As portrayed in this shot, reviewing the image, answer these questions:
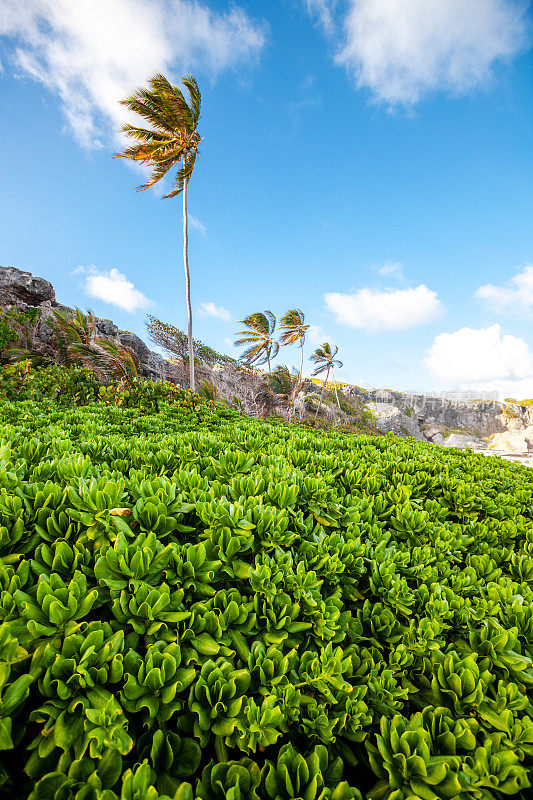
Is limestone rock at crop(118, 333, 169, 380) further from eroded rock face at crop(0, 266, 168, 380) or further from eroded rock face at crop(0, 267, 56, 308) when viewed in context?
eroded rock face at crop(0, 267, 56, 308)

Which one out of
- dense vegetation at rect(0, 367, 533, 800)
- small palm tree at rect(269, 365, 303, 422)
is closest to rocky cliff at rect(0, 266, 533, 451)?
small palm tree at rect(269, 365, 303, 422)

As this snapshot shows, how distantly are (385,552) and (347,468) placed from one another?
99 cm

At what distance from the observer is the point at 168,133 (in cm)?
1308

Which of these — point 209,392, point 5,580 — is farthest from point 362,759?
point 209,392

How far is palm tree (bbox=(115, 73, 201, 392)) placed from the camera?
39.4 ft

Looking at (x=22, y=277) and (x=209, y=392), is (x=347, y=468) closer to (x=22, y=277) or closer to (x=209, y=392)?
(x=209, y=392)

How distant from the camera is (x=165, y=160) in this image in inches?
537

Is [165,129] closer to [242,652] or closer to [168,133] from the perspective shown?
[168,133]

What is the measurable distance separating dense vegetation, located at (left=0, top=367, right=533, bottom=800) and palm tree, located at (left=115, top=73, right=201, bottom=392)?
11.0m

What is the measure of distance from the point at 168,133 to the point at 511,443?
4050cm

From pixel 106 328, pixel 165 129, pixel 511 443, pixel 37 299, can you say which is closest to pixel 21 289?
pixel 37 299

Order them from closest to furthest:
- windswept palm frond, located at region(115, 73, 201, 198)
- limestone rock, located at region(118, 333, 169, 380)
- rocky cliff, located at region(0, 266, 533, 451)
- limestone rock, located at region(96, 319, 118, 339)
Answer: windswept palm frond, located at region(115, 73, 201, 198) < rocky cliff, located at region(0, 266, 533, 451) < limestone rock, located at region(96, 319, 118, 339) < limestone rock, located at region(118, 333, 169, 380)

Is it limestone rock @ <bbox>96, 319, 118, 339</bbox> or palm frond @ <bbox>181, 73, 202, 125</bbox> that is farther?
limestone rock @ <bbox>96, 319, 118, 339</bbox>

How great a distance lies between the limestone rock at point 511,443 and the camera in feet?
106
